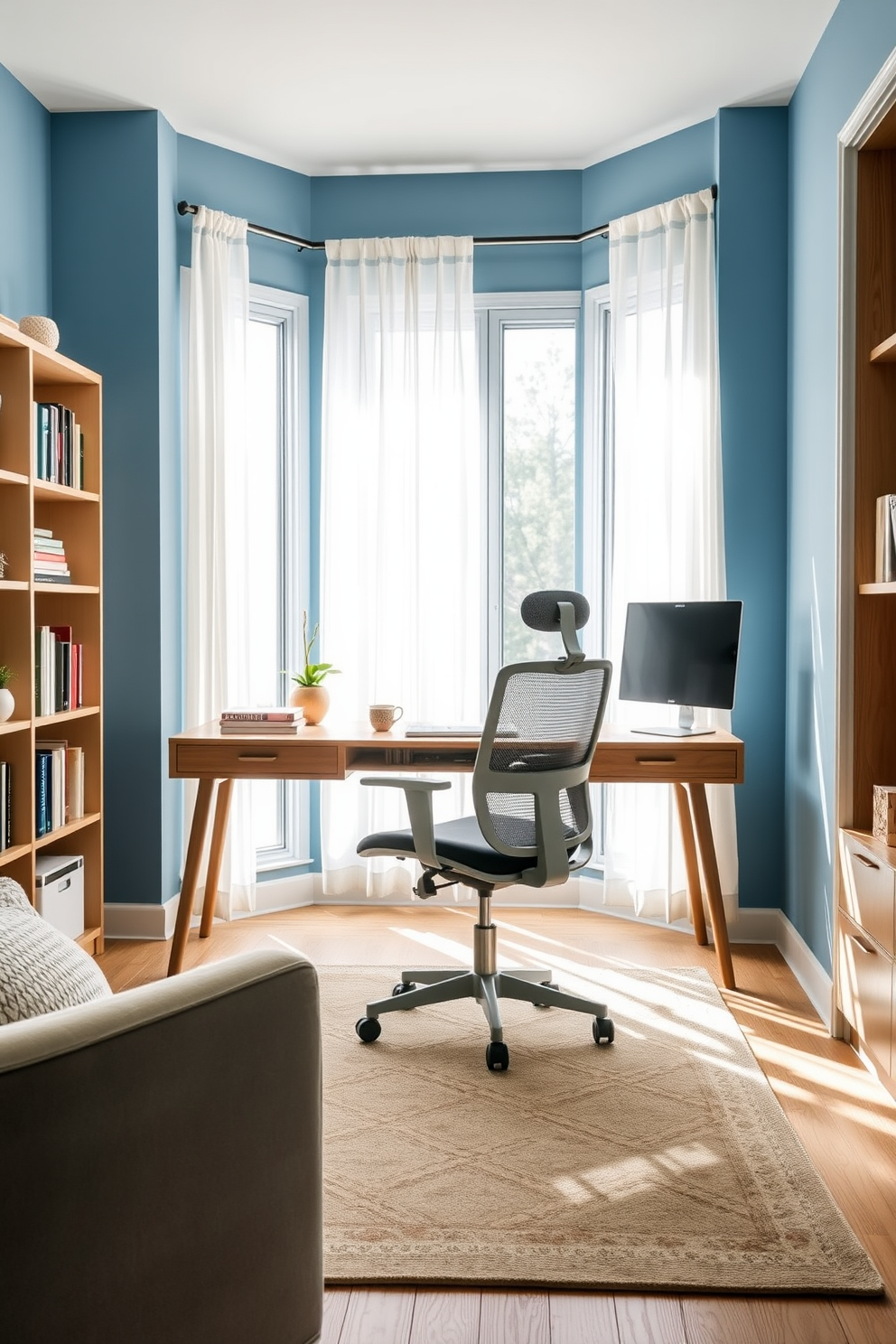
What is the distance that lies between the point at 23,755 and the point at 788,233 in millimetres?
3002

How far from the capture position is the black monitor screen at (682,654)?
3.16 meters

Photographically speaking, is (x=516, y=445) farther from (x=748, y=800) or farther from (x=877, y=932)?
(x=877, y=932)

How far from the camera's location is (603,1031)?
271 cm

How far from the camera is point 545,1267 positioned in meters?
1.78

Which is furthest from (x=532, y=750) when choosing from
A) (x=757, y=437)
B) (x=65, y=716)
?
(x=757, y=437)

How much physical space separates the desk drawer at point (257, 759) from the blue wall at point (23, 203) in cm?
154

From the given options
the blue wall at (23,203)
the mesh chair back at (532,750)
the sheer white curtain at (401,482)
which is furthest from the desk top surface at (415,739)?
the blue wall at (23,203)

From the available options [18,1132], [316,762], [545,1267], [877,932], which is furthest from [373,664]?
[18,1132]

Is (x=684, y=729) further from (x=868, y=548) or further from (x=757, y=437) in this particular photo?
(x=757, y=437)

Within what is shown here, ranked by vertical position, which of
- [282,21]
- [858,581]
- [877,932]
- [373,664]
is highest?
[282,21]

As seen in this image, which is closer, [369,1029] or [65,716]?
[369,1029]

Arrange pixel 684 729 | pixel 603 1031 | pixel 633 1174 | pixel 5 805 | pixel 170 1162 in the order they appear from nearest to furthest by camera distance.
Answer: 1. pixel 170 1162
2. pixel 633 1174
3. pixel 603 1031
4. pixel 5 805
5. pixel 684 729

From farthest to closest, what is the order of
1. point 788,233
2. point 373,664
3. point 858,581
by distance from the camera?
point 373,664
point 788,233
point 858,581

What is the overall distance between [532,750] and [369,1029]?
861mm
